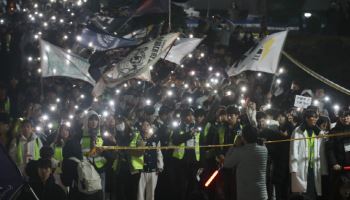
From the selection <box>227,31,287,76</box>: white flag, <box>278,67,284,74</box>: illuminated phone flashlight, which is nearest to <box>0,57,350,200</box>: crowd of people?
<box>227,31,287,76</box>: white flag

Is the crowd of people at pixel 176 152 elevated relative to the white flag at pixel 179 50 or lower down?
lower down

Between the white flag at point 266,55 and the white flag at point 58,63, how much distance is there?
3723mm

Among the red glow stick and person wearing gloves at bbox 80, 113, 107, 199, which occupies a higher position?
person wearing gloves at bbox 80, 113, 107, 199

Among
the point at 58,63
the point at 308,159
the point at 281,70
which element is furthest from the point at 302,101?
the point at 58,63

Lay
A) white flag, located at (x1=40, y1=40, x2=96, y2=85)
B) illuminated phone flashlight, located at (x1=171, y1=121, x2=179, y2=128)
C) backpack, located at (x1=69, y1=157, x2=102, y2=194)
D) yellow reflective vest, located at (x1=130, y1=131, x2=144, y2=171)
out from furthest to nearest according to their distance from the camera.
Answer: white flag, located at (x1=40, y1=40, x2=96, y2=85)
illuminated phone flashlight, located at (x1=171, y1=121, x2=179, y2=128)
yellow reflective vest, located at (x1=130, y1=131, x2=144, y2=171)
backpack, located at (x1=69, y1=157, x2=102, y2=194)

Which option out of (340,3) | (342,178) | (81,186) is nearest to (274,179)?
(342,178)

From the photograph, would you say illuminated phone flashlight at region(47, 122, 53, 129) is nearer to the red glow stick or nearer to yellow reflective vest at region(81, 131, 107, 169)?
yellow reflective vest at region(81, 131, 107, 169)

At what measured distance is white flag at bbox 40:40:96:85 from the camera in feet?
39.3

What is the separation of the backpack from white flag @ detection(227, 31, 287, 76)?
4.52 meters

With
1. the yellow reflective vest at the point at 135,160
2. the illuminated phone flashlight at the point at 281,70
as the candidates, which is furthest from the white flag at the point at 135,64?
the illuminated phone flashlight at the point at 281,70

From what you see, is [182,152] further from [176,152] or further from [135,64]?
[135,64]

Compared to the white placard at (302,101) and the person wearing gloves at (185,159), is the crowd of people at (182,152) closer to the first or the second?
the person wearing gloves at (185,159)

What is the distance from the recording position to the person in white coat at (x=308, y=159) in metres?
9.89

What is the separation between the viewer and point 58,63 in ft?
39.6
